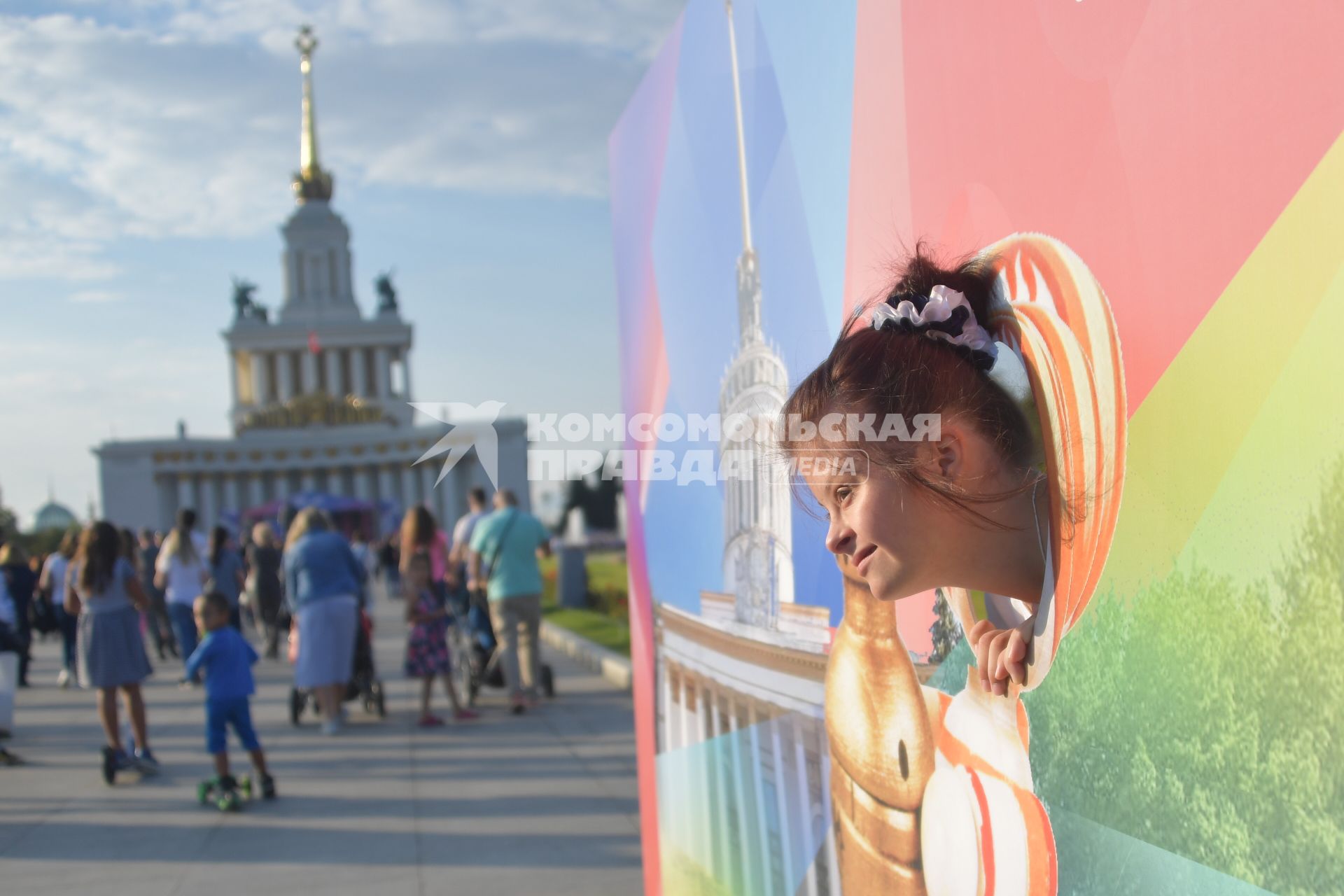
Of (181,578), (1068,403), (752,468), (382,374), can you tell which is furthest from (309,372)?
(1068,403)

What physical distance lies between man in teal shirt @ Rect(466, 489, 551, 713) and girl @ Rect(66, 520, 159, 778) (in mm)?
2455

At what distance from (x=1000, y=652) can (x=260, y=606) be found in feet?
42.9

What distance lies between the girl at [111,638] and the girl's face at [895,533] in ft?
22.8

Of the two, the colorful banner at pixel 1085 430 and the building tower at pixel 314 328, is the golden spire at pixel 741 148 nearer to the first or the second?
the colorful banner at pixel 1085 430

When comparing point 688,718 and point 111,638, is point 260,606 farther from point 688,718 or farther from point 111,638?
point 688,718

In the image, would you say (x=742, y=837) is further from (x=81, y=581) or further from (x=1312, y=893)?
(x=81, y=581)

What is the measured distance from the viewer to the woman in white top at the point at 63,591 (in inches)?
449

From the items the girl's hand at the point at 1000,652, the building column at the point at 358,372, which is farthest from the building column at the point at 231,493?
the girl's hand at the point at 1000,652

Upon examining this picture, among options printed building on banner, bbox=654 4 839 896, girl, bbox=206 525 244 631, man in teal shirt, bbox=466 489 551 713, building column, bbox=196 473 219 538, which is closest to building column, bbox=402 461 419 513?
building column, bbox=196 473 219 538

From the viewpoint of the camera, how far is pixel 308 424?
6372 centimetres

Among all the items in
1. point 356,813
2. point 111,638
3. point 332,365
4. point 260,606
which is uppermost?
point 332,365

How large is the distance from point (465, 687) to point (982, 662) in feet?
29.2

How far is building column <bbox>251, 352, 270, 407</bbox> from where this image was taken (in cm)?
7600

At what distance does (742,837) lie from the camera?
8.72 feet
